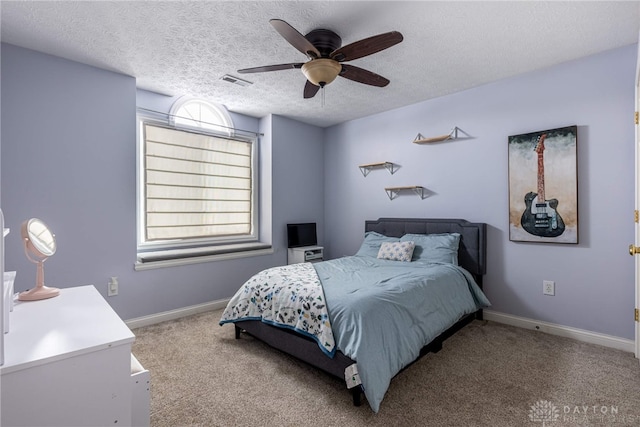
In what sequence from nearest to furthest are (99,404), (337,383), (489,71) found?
(99,404)
(337,383)
(489,71)

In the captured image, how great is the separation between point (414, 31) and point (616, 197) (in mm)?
2156

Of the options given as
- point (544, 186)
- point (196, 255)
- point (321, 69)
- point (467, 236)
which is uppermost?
point (321, 69)

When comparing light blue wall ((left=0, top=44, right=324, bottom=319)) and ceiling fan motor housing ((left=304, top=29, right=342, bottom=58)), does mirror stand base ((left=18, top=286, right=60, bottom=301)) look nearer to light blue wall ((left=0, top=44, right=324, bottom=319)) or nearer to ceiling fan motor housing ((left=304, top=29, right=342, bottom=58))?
light blue wall ((left=0, top=44, right=324, bottom=319))

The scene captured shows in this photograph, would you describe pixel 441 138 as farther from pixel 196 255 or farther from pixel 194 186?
pixel 196 255

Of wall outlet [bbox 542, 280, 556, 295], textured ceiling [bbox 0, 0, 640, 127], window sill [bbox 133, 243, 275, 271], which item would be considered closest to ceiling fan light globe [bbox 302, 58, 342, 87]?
textured ceiling [bbox 0, 0, 640, 127]

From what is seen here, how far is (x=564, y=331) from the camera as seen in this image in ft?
9.20

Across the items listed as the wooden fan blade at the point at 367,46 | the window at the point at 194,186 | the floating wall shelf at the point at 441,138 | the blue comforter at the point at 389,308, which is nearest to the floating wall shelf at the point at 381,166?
the floating wall shelf at the point at 441,138

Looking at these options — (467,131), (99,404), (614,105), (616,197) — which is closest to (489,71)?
(467,131)

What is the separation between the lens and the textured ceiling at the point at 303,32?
6.66ft

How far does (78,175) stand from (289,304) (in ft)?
7.40

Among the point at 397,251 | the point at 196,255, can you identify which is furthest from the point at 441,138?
the point at 196,255

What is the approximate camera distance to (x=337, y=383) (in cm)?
208

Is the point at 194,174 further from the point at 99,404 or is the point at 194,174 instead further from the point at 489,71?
the point at 489,71

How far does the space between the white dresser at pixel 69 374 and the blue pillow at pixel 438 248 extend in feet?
8.83
